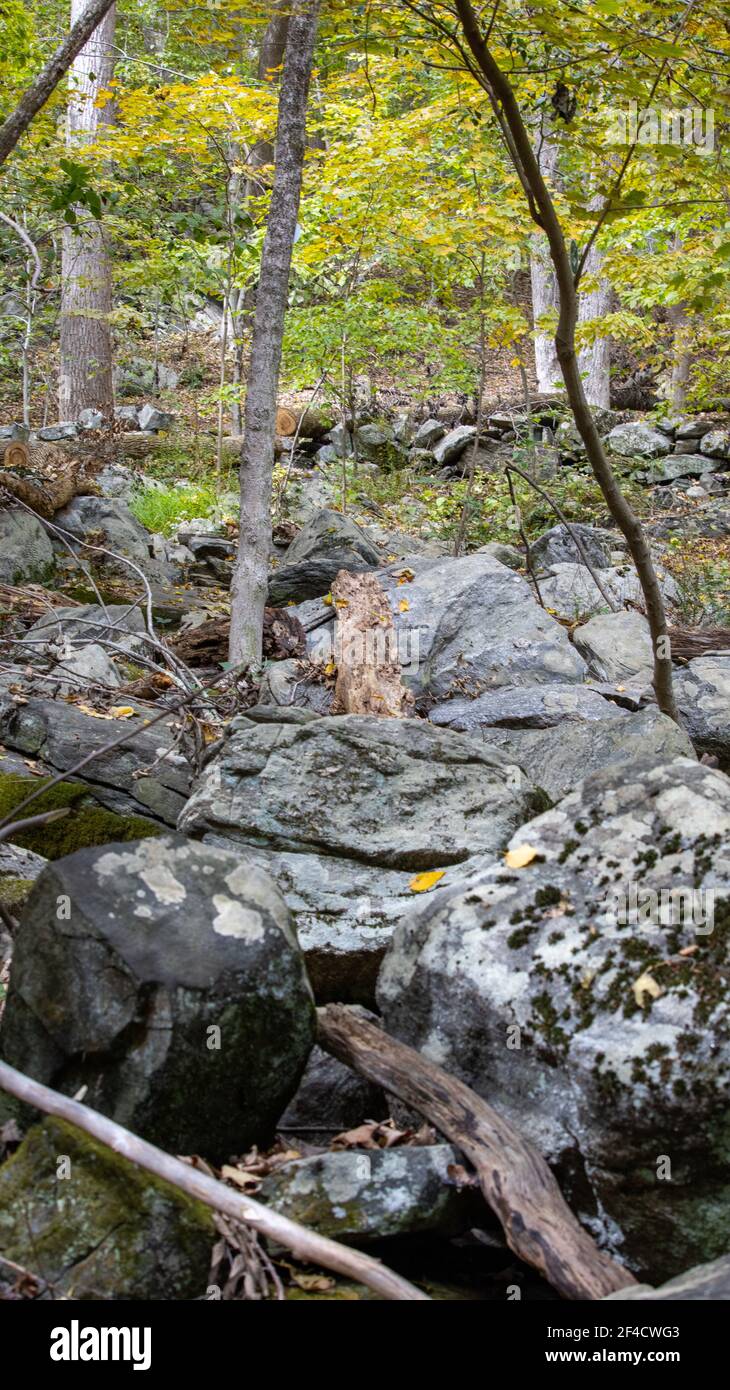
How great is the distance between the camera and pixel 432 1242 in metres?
2.51

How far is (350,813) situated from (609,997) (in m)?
1.66

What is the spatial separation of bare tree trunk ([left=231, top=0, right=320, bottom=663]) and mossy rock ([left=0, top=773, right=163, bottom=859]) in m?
1.79

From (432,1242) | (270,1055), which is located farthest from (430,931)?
(432,1242)

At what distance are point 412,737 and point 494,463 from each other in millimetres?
10231

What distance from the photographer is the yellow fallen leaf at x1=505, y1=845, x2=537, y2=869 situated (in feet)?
10.2

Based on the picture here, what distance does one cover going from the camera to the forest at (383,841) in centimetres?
238

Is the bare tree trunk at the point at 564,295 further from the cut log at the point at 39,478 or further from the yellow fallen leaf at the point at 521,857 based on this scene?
the cut log at the point at 39,478

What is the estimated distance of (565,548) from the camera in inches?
376

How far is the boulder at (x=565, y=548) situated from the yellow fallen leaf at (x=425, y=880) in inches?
231

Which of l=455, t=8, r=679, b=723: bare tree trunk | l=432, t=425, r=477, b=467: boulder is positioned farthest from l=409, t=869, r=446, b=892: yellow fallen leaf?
l=432, t=425, r=477, b=467: boulder

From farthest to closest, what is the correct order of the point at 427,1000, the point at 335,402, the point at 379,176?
the point at 335,402
the point at 379,176
the point at 427,1000

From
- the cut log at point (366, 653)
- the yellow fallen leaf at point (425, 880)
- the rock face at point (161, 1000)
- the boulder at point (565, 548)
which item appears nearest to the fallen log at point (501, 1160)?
the rock face at point (161, 1000)

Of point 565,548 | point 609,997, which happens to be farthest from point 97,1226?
point 565,548

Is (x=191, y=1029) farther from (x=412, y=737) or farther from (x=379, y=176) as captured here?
(x=379, y=176)
